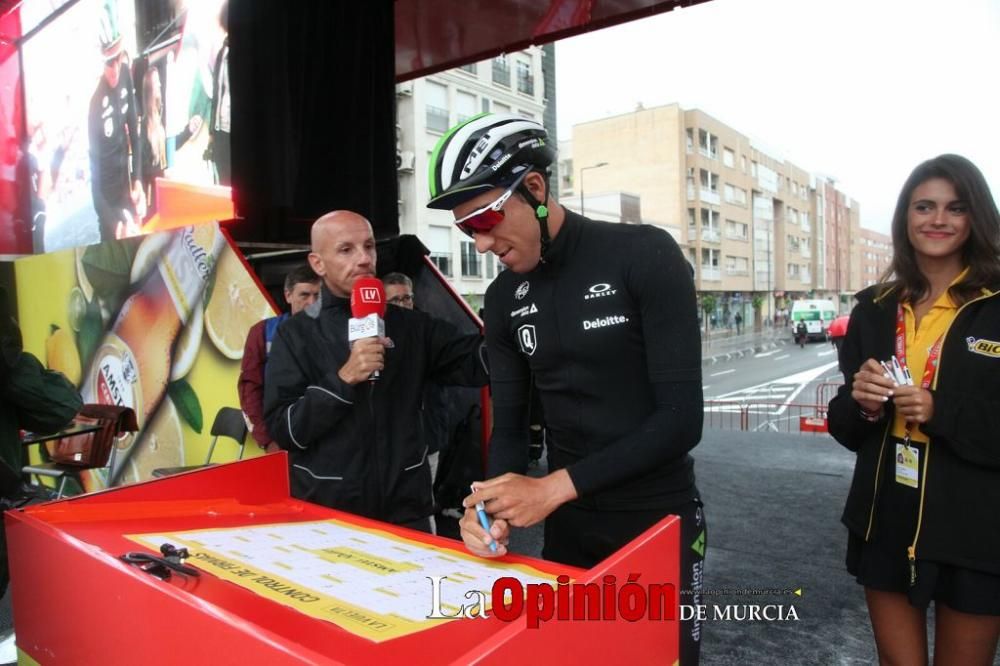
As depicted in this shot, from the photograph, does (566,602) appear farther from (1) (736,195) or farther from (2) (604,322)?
(1) (736,195)

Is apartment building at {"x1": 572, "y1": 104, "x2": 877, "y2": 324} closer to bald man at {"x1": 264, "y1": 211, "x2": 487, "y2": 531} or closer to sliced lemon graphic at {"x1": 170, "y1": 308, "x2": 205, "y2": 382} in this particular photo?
sliced lemon graphic at {"x1": 170, "y1": 308, "x2": 205, "y2": 382}

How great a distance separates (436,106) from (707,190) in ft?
98.5

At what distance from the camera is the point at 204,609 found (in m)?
0.80

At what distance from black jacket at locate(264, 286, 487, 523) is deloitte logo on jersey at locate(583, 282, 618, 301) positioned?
0.75 metres

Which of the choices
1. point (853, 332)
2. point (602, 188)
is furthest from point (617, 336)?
point (602, 188)

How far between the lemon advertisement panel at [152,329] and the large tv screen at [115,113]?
65 centimetres

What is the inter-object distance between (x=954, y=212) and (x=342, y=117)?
4255mm

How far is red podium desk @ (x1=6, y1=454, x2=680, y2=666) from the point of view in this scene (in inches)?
29.7

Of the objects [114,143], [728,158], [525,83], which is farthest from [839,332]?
[728,158]

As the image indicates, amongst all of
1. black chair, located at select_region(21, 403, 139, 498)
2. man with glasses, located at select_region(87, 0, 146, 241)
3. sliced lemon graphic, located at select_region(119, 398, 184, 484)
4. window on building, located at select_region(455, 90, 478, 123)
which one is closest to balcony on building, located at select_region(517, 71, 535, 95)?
window on building, located at select_region(455, 90, 478, 123)

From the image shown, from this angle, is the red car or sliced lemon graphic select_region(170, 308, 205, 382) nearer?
the red car

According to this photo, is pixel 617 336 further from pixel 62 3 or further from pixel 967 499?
pixel 62 3

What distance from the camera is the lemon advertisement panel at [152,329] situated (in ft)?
13.8

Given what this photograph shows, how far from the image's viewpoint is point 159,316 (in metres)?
4.83
